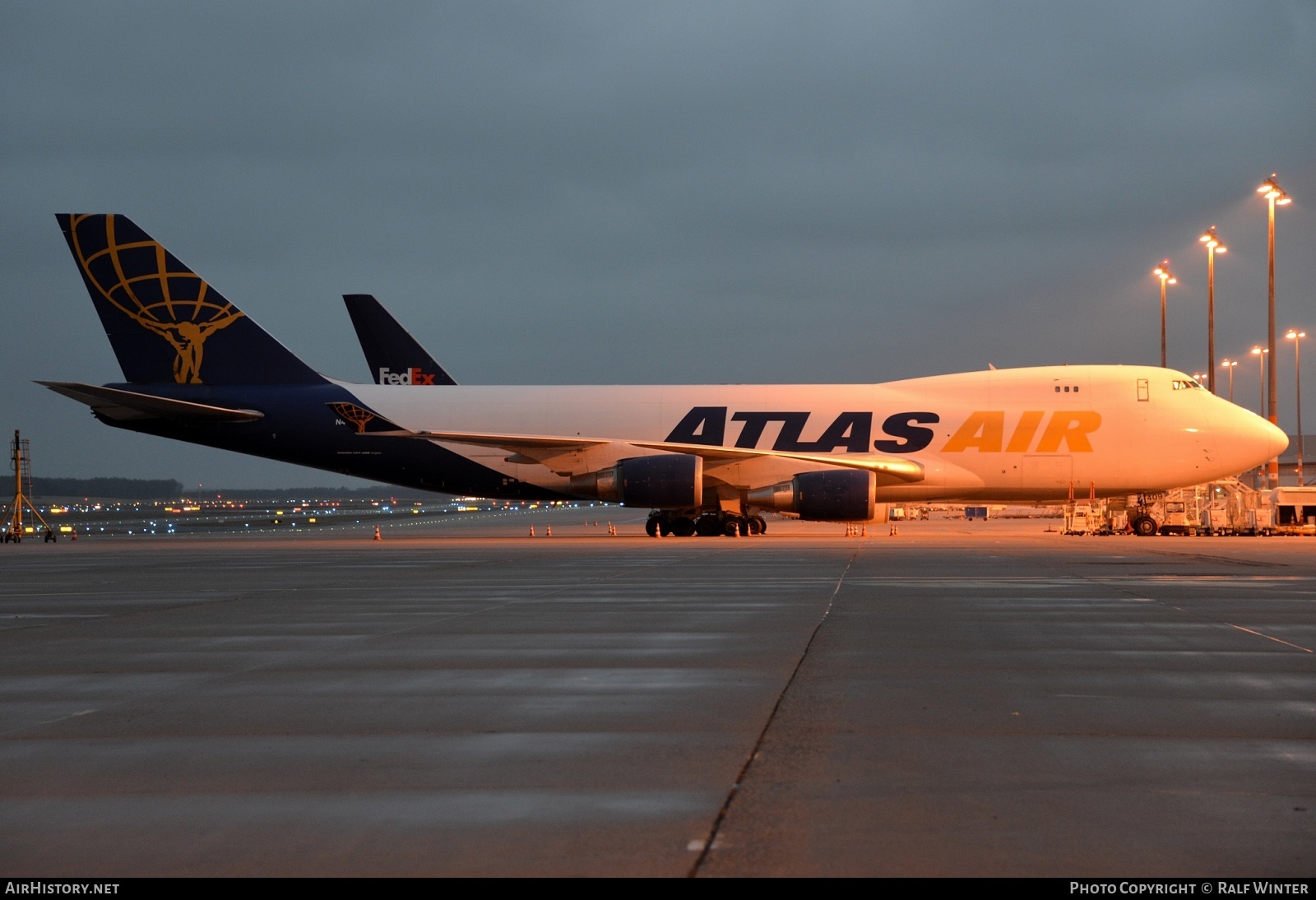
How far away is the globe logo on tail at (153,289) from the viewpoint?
1371 inches

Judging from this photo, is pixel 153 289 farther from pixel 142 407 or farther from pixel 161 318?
pixel 142 407

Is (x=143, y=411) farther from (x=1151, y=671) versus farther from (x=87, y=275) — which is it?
(x=1151, y=671)

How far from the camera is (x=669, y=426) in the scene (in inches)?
1341

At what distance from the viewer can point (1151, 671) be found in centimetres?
887

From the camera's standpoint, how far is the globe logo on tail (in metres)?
34.8

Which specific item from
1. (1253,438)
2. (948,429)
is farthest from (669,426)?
(1253,438)

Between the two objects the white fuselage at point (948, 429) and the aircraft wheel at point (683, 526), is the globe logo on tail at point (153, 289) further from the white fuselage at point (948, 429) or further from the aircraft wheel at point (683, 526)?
the aircraft wheel at point (683, 526)

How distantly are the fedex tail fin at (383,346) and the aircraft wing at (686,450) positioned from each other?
43.5 feet

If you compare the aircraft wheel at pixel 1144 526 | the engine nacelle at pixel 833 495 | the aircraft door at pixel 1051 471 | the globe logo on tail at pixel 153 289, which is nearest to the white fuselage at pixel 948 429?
the aircraft door at pixel 1051 471

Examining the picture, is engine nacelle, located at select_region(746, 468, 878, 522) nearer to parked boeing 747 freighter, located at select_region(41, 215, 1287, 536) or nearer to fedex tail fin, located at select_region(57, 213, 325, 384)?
parked boeing 747 freighter, located at select_region(41, 215, 1287, 536)

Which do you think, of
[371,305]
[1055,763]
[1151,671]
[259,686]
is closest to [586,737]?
[1055,763]

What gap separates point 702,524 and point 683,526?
73 centimetres

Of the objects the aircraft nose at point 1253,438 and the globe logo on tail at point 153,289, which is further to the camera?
the globe logo on tail at point 153,289
